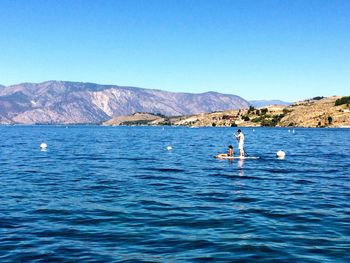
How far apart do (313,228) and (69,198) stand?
55.9 ft

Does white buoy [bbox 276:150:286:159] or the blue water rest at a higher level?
white buoy [bbox 276:150:286:159]

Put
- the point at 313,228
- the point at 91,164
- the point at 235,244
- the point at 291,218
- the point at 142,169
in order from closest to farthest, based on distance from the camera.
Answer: the point at 235,244 < the point at 313,228 < the point at 291,218 < the point at 142,169 < the point at 91,164

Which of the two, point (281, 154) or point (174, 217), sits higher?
point (281, 154)

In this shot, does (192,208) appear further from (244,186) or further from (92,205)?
(244,186)

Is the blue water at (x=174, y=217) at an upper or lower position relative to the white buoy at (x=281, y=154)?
lower

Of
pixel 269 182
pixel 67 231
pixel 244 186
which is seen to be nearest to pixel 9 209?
pixel 67 231

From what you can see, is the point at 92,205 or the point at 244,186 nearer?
the point at 92,205

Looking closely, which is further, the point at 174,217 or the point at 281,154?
the point at 281,154

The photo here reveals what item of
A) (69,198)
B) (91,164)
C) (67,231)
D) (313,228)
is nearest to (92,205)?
(69,198)

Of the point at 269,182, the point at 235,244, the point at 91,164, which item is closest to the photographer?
the point at 235,244

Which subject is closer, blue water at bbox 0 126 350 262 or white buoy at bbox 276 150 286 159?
blue water at bbox 0 126 350 262

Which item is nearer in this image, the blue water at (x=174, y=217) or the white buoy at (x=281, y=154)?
the blue water at (x=174, y=217)

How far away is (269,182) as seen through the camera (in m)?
39.3

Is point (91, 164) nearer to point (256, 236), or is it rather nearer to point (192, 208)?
point (192, 208)
